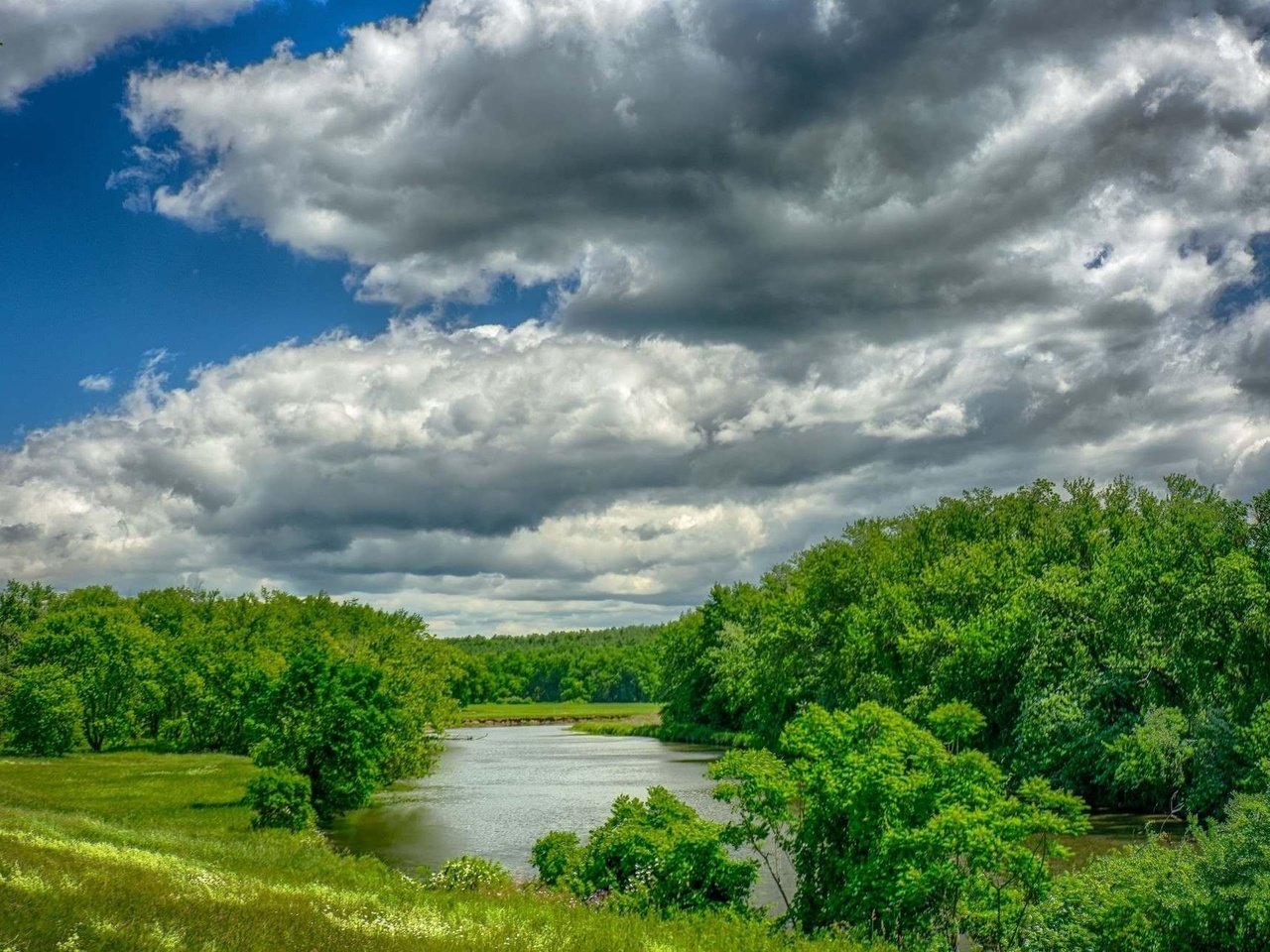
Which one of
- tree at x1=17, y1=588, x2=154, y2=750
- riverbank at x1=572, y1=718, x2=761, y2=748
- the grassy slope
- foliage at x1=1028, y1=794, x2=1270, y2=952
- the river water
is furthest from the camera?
riverbank at x1=572, y1=718, x2=761, y2=748

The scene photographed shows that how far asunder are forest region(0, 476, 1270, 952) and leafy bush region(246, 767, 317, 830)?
0.11m

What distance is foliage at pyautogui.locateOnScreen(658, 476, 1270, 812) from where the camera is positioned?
41219 mm

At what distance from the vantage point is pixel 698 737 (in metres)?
117

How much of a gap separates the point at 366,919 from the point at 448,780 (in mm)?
62162

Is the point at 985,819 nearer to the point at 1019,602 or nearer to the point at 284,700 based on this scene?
the point at 1019,602

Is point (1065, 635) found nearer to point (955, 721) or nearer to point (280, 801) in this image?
point (955, 721)

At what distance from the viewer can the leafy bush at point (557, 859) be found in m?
26.2

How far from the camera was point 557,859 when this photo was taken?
2638 centimetres

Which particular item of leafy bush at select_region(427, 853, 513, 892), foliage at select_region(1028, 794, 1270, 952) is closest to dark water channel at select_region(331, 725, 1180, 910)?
leafy bush at select_region(427, 853, 513, 892)

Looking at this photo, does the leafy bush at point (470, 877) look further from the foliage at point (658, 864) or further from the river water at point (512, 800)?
the river water at point (512, 800)

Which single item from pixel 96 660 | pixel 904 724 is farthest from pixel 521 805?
pixel 96 660

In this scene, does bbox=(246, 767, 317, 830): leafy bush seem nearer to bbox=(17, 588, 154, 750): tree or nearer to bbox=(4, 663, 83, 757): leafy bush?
bbox=(4, 663, 83, 757): leafy bush

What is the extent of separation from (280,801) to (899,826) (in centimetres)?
3378

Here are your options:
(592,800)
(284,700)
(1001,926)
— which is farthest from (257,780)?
(1001,926)
